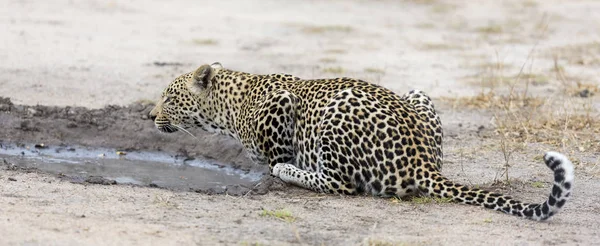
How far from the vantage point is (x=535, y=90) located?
14.7 metres

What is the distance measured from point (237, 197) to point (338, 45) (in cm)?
871

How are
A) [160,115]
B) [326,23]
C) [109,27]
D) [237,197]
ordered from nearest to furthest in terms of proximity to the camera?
[237,197], [160,115], [109,27], [326,23]

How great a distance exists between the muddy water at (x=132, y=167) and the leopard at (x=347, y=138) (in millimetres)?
747

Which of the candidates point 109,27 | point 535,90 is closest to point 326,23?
point 109,27

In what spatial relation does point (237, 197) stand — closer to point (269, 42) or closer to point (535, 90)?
point (535, 90)

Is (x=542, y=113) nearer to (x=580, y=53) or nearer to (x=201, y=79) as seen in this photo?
(x=201, y=79)

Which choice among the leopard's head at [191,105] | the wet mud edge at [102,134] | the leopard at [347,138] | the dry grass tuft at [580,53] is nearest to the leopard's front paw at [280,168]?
the leopard at [347,138]

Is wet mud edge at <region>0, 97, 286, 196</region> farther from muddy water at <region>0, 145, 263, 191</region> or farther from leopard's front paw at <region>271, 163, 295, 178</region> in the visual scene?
leopard's front paw at <region>271, 163, 295, 178</region>

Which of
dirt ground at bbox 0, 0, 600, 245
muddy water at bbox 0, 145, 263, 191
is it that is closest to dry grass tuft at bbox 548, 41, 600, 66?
dirt ground at bbox 0, 0, 600, 245

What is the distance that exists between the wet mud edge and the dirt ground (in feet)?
0.06

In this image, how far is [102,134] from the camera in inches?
458

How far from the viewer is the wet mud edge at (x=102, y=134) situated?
37.1ft

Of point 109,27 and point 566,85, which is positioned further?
point 109,27

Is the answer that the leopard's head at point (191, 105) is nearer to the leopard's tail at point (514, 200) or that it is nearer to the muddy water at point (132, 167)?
the muddy water at point (132, 167)
